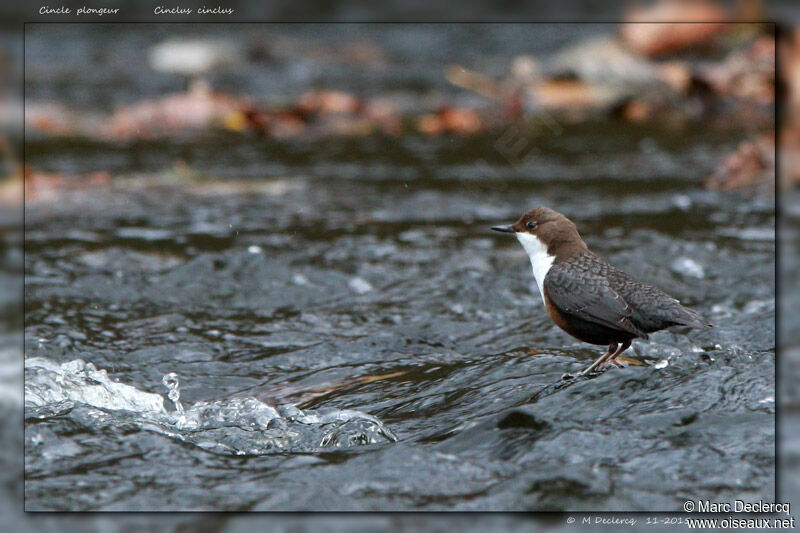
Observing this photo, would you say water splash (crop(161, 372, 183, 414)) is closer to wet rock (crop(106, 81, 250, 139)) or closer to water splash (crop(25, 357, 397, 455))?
water splash (crop(25, 357, 397, 455))

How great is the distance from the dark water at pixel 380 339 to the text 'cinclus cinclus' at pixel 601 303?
0.18 m

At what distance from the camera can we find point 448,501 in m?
2.70

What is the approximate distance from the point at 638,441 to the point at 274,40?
1133 centimetres

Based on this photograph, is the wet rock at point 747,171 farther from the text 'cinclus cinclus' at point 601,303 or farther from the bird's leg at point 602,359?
the bird's leg at point 602,359

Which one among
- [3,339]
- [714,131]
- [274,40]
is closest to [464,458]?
[3,339]

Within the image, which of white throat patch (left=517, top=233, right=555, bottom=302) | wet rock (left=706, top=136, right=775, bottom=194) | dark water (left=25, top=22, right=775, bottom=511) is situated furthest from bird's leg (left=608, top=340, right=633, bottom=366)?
wet rock (left=706, top=136, right=775, bottom=194)

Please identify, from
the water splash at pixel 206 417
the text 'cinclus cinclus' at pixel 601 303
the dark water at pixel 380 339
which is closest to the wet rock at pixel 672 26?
the dark water at pixel 380 339

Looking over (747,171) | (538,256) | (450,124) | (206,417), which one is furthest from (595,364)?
(450,124)

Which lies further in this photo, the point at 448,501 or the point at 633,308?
the point at 633,308

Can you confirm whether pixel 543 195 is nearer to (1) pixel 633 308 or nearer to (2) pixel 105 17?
(1) pixel 633 308

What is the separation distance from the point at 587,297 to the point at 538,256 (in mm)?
672

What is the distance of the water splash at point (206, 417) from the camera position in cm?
321

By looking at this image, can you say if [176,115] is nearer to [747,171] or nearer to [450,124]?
[450,124]

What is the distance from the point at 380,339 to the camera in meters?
4.44
